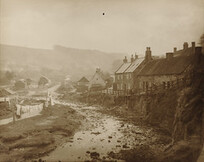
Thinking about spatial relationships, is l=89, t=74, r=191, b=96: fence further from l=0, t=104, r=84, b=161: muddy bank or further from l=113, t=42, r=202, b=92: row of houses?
l=0, t=104, r=84, b=161: muddy bank

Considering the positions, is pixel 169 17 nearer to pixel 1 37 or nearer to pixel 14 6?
pixel 14 6

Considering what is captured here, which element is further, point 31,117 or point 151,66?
point 151,66

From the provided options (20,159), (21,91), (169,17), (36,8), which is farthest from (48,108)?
(169,17)

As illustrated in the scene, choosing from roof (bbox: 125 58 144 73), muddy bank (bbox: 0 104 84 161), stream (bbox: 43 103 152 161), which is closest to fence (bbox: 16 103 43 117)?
muddy bank (bbox: 0 104 84 161)

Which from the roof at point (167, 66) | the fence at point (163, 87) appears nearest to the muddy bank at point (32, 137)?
the fence at point (163, 87)

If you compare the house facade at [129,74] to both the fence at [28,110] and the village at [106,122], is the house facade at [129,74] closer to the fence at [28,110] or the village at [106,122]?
the village at [106,122]

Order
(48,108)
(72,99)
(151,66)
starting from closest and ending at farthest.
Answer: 1. (48,108)
2. (151,66)
3. (72,99)

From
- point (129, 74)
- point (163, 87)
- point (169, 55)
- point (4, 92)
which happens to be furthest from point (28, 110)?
point (169, 55)
